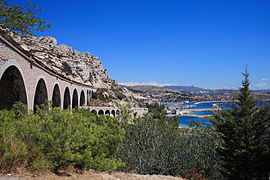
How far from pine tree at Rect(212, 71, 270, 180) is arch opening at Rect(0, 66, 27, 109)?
482 inches

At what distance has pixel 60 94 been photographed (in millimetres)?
22984

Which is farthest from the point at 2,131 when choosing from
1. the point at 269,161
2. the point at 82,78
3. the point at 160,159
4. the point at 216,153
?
the point at 82,78

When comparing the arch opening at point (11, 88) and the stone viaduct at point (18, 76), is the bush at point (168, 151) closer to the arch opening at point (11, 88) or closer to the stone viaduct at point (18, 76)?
the stone viaduct at point (18, 76)

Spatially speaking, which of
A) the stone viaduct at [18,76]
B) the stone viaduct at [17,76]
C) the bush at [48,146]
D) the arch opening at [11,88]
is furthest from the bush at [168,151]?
the arch opening at [11,88]

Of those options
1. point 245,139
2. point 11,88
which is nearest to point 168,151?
point 245,139

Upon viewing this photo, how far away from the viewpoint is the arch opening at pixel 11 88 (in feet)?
42.3

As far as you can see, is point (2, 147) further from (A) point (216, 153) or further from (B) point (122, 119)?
(A) point (216, 153)

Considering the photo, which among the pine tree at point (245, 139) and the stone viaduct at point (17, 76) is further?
the stone viaduct at point (17, 76)

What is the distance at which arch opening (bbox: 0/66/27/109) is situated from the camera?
12.9m

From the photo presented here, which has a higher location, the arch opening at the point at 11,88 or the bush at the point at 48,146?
the arch opening at the point at 11,88

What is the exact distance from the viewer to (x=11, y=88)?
13430mm

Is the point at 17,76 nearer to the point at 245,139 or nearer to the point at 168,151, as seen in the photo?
the point at 168,151

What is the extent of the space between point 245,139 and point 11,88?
1425 centimetres

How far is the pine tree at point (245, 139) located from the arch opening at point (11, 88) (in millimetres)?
12249
